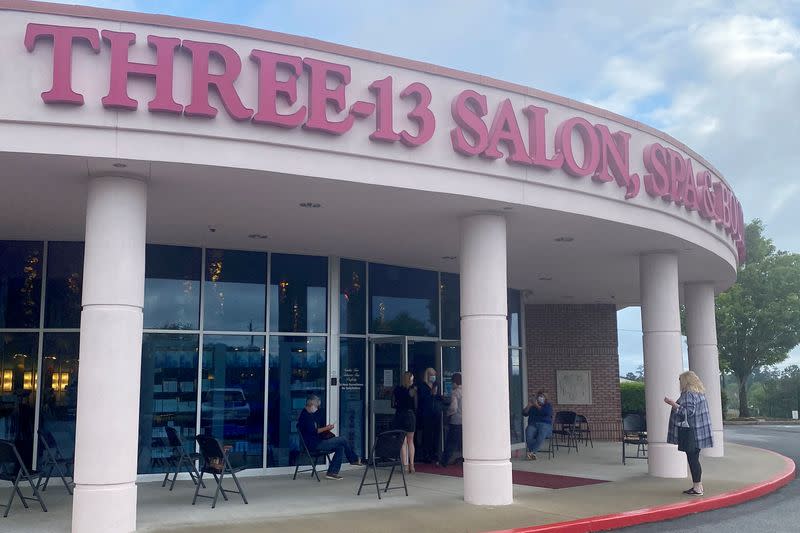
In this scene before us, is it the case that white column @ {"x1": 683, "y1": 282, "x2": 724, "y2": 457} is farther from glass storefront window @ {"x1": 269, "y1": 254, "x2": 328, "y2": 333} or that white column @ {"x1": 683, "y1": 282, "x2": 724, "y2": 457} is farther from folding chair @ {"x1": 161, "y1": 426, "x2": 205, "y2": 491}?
folding chair @ {"x1": 161, "y1": 426, "x2": 205, "y2": 491}

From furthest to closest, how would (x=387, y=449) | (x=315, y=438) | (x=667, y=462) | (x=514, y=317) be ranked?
(x=514, y=317)
(x=667, y=462)
(x=315, y=438)
(x=387, y=449)

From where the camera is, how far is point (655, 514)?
10.0 meters

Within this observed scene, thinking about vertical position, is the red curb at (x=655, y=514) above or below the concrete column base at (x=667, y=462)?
below

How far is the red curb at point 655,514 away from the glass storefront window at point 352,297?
672cm

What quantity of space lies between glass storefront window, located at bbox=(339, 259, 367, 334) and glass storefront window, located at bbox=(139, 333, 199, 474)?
2.86m

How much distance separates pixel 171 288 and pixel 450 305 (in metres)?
6.12

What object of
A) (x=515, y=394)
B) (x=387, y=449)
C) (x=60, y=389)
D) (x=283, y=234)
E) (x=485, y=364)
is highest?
(x=283, y=234)

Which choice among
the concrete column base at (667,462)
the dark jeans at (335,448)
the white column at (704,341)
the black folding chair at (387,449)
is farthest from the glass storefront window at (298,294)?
the white column at (704,341)

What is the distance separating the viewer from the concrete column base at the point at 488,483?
1048 centimetres

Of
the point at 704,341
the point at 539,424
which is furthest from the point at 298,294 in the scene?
the point at 704,341

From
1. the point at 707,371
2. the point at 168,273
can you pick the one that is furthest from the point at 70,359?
the point at 707,371

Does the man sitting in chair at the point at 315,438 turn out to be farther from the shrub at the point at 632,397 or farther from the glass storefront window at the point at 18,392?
the shrub at the point at 632,397

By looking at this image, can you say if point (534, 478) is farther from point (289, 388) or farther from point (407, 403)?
point (289, 388)

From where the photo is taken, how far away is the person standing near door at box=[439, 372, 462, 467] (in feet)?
48.7
